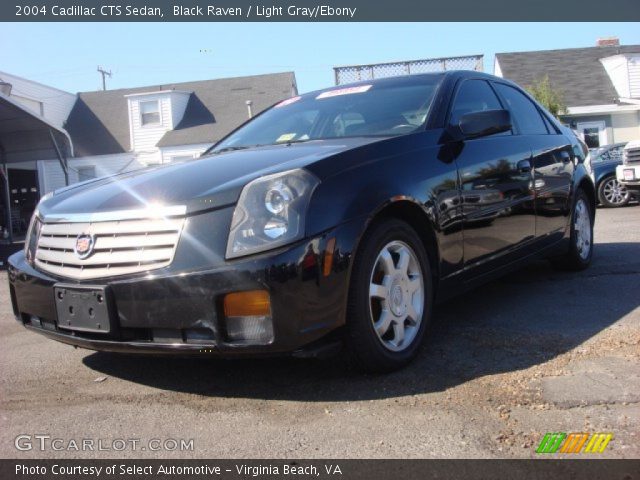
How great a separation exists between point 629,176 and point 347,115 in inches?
394

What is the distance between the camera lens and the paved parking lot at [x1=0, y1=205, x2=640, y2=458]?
2307 mm

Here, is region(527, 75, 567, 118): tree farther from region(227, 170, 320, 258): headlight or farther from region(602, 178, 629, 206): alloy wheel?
region(227, 170, 320, 258): headlight

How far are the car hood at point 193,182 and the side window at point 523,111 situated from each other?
178cm

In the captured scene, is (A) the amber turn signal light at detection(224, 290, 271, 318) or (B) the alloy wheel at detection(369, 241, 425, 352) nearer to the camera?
(A) the amber turn signal light at detection(224, 290, 271, 318)

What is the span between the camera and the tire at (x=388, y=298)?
2.74 m

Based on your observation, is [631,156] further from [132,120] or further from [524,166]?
[132,120]

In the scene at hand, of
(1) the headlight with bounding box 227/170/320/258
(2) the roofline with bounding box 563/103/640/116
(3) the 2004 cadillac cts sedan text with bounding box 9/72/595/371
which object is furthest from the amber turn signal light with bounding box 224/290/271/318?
(2) the roofline with bounding box 563/103/640/116

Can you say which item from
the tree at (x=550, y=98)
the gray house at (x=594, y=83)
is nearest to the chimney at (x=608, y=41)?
the gray house at (x=594, y=83)

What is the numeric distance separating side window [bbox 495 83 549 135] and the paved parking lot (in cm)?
150

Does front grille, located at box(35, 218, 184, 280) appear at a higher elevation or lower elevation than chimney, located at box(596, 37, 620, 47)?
lower

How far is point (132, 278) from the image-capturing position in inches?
102

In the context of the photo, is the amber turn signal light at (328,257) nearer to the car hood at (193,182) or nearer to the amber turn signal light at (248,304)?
the amber turn signal light at (248,304)

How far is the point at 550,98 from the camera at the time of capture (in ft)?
74.1
